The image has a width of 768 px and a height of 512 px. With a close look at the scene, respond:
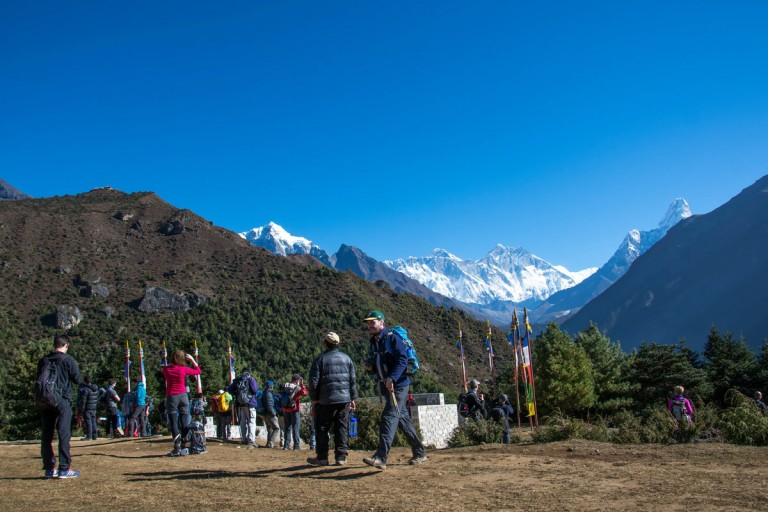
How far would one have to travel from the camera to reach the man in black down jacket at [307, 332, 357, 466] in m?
→ 8.65

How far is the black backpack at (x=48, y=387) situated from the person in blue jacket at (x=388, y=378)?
12.7 ft

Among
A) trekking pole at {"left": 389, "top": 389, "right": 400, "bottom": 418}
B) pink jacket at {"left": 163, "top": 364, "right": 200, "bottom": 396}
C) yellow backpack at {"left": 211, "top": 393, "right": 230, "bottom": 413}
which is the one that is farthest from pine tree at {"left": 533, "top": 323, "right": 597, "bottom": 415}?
trekking pole at {"left": 389, "top": 389, "right": 400, "bottom": 418}

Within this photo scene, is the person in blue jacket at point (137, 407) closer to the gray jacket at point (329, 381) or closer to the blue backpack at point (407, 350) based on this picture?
the gray jacket at point (329, 381)

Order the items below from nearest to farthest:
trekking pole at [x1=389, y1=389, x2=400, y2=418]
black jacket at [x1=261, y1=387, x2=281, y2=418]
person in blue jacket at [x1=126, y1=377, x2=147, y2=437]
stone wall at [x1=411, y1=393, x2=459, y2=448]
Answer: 1. trekking pole at [x1=389, y1=389, x2=400, y2=418]
2. black jacket at [x1=261, y1=387, x2=281, y2=418]
3. person in blue jacket at [x1=126, y1=377, x2=147, y2=437]
4. stone wall at [x1=411, y1=393, x2=459, y2=448]

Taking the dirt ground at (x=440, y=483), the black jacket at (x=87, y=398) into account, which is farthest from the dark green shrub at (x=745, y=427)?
the black jacket at (x=87, y=398)

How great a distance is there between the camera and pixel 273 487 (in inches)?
290

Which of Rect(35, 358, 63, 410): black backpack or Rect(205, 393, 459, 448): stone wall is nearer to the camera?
Rect(35, 358, 63, 410): black backpack

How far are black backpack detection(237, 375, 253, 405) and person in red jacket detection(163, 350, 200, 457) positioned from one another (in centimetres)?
309

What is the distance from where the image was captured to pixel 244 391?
15.1 metres

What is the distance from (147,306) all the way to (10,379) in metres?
48.3

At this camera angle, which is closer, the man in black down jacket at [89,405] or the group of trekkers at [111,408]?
the man in black down jacket at [89,405]


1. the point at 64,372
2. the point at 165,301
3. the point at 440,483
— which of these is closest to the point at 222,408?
the point at 64,372

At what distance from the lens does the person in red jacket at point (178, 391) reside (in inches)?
446

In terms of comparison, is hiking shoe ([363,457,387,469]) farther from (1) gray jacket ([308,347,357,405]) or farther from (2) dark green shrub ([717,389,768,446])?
(2) dark green shrub ([717,389,768,446])
